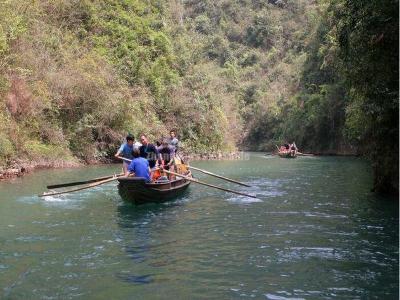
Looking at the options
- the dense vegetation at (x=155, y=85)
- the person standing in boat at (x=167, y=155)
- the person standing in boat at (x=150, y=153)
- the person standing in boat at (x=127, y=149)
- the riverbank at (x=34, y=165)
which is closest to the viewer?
the dense vegetation at (x=155, y=85)

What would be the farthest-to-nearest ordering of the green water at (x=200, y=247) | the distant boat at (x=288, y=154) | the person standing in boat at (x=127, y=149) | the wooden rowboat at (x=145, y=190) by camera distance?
the distant boat at (x=288, y=154) → the person standing in boat at (x=127, y=149) → the wooden rowboat at (x=145, y=190) → the green water at (x=200, y=247)

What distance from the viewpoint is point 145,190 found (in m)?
13.1

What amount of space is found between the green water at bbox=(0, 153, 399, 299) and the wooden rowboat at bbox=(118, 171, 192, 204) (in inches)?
10.4

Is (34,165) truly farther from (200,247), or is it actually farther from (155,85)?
(200,247)

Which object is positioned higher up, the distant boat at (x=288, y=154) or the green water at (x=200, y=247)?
the distant boat at (x=288, y=154)

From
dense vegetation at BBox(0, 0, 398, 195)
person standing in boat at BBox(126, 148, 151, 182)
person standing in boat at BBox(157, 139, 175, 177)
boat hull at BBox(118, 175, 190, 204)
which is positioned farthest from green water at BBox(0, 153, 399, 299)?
dense vegetation at BBox(0, 0, 398, 195)

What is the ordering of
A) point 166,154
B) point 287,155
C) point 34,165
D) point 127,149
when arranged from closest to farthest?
point 127,149
point 166,154
point 34,165
point 287,155

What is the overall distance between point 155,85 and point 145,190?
77.4 ft

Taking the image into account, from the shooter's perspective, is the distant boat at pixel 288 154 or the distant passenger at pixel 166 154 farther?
the distant boat at pixel 288 154

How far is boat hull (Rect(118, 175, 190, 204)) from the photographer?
12.7 m

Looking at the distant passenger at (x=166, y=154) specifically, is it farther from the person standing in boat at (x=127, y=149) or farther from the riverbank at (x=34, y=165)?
the riverbank at (x=34, y=165)

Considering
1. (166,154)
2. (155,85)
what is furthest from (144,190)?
(155,85)

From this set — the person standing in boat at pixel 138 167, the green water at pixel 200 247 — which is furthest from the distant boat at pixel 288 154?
the person standing in boat at pixel 138 167

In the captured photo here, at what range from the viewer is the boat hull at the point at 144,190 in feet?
41.6
